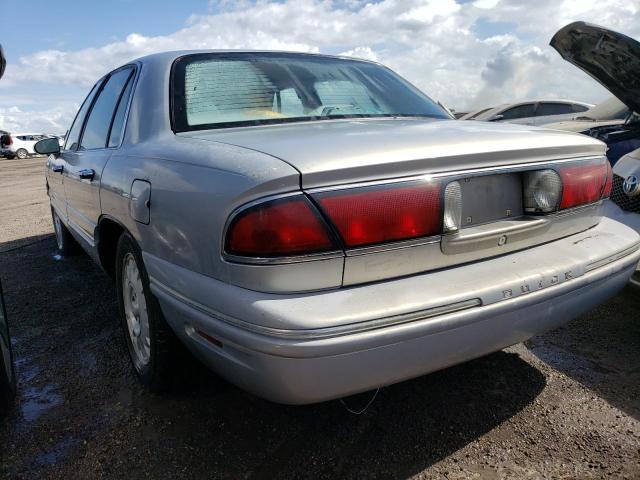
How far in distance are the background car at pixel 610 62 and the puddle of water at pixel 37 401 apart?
3822 millimetres

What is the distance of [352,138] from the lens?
179 centimetres

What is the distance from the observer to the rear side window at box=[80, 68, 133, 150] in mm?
2963

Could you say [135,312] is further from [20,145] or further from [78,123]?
[20,145]

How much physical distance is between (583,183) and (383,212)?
0.99 meters

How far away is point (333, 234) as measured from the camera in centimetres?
156

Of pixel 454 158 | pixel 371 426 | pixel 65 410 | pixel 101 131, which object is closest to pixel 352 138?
pixel 454 158

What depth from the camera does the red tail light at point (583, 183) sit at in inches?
79.7

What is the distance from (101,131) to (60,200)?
1.36 meters

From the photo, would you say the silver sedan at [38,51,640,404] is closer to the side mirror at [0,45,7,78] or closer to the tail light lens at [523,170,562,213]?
the tail light lens at [523,170,562,213]

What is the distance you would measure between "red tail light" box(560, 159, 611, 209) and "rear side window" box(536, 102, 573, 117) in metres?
10.9

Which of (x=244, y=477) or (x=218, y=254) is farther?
(x=244, y=477)

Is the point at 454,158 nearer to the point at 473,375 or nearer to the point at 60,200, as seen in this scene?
the point at 473,375

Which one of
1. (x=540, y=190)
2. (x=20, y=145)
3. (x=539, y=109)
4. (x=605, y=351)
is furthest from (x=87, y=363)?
(x=20, y=145)

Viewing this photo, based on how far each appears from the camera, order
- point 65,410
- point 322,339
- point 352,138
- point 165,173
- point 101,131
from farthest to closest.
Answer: point 101,131 → point 65,410 → point 165,173 → point 352,138 → point 322,339
